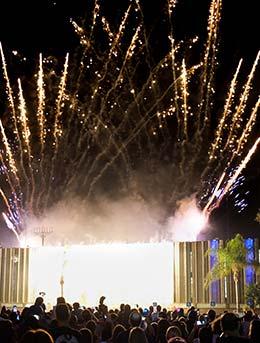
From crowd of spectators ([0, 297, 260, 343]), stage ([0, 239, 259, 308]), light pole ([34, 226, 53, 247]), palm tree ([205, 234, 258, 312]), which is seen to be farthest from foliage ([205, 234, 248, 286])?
crowd of spectators ([0, 297, 260, 343])

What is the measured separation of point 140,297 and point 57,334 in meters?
22.8

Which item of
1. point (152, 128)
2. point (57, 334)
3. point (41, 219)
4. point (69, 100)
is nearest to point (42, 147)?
point (69, 100)

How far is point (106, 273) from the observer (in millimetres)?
31219

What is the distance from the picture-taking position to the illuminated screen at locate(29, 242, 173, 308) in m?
29.8

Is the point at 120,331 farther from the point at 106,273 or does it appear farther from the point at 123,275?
the point at 106,273

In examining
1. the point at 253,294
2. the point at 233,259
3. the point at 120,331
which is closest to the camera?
the point at 120,331

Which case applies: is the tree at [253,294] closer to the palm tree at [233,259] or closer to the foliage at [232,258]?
the palm tree at [233,259]

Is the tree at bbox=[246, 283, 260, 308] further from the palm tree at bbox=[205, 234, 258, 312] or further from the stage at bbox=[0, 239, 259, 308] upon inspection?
the stage at bbox=[0, 239, 259, 308]

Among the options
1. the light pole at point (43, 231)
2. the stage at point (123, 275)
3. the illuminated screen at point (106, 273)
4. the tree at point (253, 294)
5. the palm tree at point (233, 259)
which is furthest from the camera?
the light pole at point (43, 231)

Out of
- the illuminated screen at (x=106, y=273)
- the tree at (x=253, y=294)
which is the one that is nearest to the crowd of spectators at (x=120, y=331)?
the tree at (x=253, y=294)

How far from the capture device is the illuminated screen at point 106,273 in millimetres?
29812

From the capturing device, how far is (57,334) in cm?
767

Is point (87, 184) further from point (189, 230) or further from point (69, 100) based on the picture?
point (69, 100)

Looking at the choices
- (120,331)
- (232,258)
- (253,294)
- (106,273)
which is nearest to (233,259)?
(232,258)
